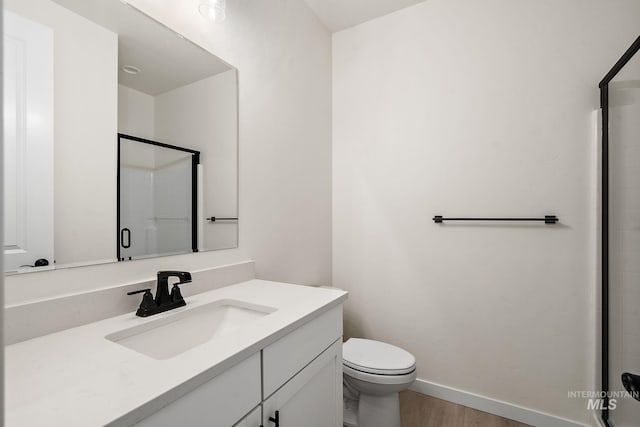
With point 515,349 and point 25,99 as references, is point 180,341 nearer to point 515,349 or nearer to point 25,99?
point 25,99

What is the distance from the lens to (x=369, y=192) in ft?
7.13

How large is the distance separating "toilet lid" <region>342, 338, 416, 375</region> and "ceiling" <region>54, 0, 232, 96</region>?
1.46 m

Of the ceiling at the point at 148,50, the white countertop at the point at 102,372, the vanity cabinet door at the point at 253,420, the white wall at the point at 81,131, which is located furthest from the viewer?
the ceiling at the point at 148,50

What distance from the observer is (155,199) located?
1.11 m

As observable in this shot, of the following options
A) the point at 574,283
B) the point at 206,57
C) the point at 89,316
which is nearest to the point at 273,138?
the point at 206,57

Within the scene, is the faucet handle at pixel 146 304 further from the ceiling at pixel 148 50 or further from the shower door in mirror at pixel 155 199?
the ceiling at pixel 148 50

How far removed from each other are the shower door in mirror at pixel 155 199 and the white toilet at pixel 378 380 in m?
0.97

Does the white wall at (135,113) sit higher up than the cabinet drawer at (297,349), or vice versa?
the white wall at (135,113)

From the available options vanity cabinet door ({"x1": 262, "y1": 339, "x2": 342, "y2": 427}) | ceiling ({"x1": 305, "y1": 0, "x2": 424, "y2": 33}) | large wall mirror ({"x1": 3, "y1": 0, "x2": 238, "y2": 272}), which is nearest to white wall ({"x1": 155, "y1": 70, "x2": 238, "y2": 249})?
large wall mirror ({"x1": 3, "y1": 0, "x2": 238, "y2": 272})

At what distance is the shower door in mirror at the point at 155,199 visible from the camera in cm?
102

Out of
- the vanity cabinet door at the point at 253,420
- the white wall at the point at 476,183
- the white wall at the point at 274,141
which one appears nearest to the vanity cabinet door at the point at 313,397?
the vanity cabinet door at the point at 253,420

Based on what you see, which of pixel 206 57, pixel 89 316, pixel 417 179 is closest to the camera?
pixel 89 316

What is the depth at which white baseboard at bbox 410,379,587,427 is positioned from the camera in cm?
166

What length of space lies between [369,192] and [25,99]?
1758 millimetres
